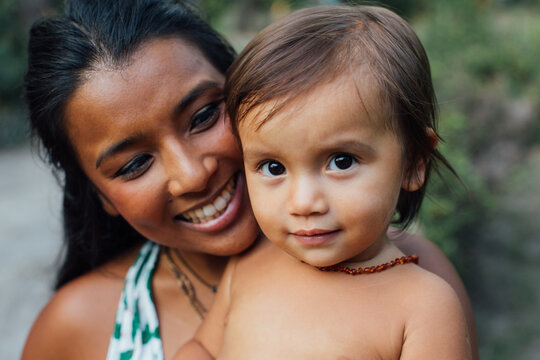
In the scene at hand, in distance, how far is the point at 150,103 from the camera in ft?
5.94

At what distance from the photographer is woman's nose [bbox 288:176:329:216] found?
1453 millimetres

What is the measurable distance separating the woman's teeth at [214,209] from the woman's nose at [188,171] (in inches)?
3.7

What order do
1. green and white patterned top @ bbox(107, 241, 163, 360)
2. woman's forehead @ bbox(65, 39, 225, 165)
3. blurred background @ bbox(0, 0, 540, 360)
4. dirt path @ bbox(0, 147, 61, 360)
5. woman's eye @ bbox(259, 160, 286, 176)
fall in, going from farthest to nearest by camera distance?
dirt path @ bbox(0, 147, 61, 360), blurred background @ bbox(0, 0, 540, 360), green and white patterned top @ bbox(107, 241, 163, 360), woman's forehead @ bbox(65, 39, 225, 165), woman's eye @ bbox(259, 160, 286, 176)

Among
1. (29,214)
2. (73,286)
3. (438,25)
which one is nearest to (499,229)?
(438,25)

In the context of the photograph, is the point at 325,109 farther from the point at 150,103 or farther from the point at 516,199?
the point at 516,199

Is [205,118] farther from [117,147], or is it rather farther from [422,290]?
[422,290]

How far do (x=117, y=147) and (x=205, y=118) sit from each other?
32 centimetres

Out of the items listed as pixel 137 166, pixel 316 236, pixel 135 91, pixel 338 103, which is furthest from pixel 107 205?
pixel 338 103

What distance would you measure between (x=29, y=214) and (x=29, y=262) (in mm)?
1580

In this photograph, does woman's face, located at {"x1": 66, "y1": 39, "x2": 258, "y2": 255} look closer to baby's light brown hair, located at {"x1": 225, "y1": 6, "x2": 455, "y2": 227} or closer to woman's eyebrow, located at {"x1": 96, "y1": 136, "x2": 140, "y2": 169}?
woman's eyebrow, located at {"x1": 96, "y1": 136, "x2": 140, "y2": 169}

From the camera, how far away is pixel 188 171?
1837 millimetres

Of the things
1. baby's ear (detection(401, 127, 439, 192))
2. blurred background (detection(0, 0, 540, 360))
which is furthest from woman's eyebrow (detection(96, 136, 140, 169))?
blurred background (detection(0, 0, 540, 360))

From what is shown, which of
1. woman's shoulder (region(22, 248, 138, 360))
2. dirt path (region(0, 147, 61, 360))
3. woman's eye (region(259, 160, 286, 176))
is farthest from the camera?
dirt path (region(0, 147, 61, 360))

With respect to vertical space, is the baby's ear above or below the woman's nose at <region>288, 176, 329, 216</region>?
below
